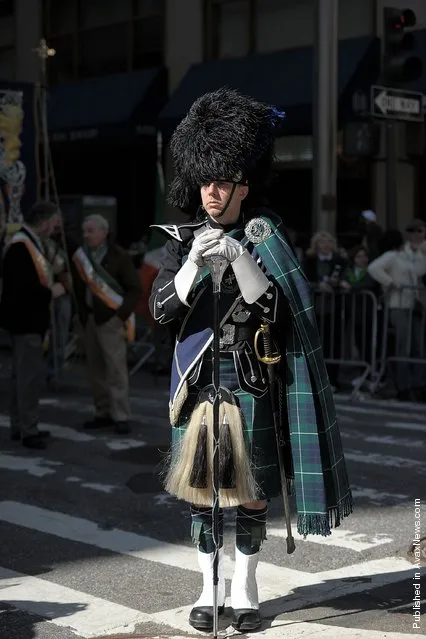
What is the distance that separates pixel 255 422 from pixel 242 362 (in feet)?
0.83

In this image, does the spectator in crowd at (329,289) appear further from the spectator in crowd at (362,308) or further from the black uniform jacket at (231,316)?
the black uniform jacket at (231,316)

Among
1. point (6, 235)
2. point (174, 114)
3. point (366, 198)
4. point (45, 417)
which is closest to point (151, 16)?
point (174, 114)

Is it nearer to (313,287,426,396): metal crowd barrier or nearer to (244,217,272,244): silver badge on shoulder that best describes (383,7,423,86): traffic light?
(313,287,426,396): metal crowd barrier

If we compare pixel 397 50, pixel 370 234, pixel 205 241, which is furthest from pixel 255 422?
pixel 370 234

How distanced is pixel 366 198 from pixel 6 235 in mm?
8610

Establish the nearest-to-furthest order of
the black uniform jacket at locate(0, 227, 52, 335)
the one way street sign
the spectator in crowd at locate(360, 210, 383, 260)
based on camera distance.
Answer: the black uniform jacket at locate(0, 227, 52, 335), the one way street sign, the spectator in crowd at locate(360, 210, 383, 260)

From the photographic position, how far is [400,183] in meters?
19.2

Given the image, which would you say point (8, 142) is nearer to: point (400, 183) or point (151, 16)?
point (400, 183)

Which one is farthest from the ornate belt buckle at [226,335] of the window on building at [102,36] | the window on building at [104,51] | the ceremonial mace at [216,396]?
the window on building at [104,51]

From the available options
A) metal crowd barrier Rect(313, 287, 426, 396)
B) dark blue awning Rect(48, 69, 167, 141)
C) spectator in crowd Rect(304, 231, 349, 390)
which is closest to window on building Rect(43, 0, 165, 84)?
dark blue awning Rect(48, 69, 167, 141)

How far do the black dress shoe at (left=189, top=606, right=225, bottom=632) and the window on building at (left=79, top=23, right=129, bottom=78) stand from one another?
64.5ft

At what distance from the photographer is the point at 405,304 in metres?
12.9

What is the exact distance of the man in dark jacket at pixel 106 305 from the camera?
1016 cm

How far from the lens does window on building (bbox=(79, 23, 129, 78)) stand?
23.9 meters
